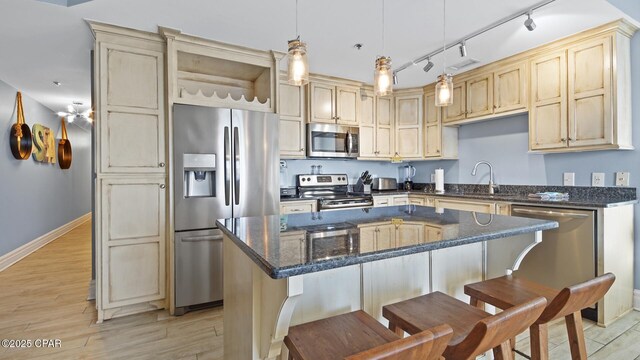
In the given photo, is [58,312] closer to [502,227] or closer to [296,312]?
[296,312]

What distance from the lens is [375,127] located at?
4.27m

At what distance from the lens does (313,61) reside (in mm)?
3328

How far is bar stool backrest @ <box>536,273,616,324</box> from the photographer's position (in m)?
1.11

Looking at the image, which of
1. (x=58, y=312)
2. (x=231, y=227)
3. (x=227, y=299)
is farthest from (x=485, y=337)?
(x=58, y=312)

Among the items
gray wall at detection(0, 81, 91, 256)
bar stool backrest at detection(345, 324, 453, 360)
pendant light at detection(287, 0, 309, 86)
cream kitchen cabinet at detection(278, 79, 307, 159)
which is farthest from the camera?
gray wall at detection(0, 81, 91, 256)

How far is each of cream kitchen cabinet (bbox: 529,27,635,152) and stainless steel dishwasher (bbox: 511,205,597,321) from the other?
2.31 feet

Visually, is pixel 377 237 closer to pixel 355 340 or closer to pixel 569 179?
pixel 355 340

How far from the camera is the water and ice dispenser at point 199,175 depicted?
2.65 m

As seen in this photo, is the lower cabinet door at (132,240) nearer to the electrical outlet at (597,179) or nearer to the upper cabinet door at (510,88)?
the upper cabinet door at (510,88)

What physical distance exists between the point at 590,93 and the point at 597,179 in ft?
2.58

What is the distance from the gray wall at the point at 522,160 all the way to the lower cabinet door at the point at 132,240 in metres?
3.61

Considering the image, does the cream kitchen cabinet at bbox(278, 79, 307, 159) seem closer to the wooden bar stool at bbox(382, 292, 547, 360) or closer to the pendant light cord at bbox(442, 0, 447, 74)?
the pendant light cord at bbox(442, 0, 447, 74)

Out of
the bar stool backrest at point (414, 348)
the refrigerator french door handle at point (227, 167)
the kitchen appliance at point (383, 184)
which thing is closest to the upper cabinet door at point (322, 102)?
the kitchen appliance at point (383, 184)

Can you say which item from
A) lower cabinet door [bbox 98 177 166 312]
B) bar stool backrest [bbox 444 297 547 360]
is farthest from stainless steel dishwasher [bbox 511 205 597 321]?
lower cabinet door [bbox 98 177 166 312]
